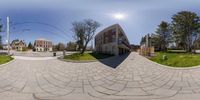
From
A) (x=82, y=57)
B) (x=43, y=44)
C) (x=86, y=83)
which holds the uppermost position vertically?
(x=43, y=44)

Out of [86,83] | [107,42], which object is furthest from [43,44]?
[107,42]

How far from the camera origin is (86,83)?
308cm

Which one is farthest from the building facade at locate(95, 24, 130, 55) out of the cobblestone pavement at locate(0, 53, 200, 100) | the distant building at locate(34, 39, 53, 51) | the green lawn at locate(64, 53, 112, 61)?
the distant building at locate(34, 39, 53, 51)

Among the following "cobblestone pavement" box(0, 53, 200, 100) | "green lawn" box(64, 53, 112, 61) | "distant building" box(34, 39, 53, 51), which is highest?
"distant building" box(34, 39, 53, 51)

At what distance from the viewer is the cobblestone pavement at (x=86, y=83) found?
2.67 metres

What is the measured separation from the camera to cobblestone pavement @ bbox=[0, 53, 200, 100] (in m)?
2.67

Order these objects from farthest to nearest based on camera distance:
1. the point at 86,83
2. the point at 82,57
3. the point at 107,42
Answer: the point at 107,42 < the point at 82,57 < the point at 86,83

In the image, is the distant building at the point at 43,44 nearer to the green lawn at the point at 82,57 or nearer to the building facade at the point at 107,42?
the green lawn at the point at 82,57

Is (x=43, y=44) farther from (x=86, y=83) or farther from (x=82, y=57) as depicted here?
(x=86, y=83)

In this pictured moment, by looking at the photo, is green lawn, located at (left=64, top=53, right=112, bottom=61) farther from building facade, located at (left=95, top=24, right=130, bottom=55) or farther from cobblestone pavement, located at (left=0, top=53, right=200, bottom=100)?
building facade, located at (left=95, top=24, right=130, bottom=55)

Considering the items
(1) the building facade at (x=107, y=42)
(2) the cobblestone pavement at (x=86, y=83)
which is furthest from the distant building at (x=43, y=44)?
(1) the building facade at (x=107, y=42)

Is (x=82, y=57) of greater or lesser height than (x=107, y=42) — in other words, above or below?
below

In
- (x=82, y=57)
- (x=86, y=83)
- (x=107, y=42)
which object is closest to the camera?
(x=86, y=83)

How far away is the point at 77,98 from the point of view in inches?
102
